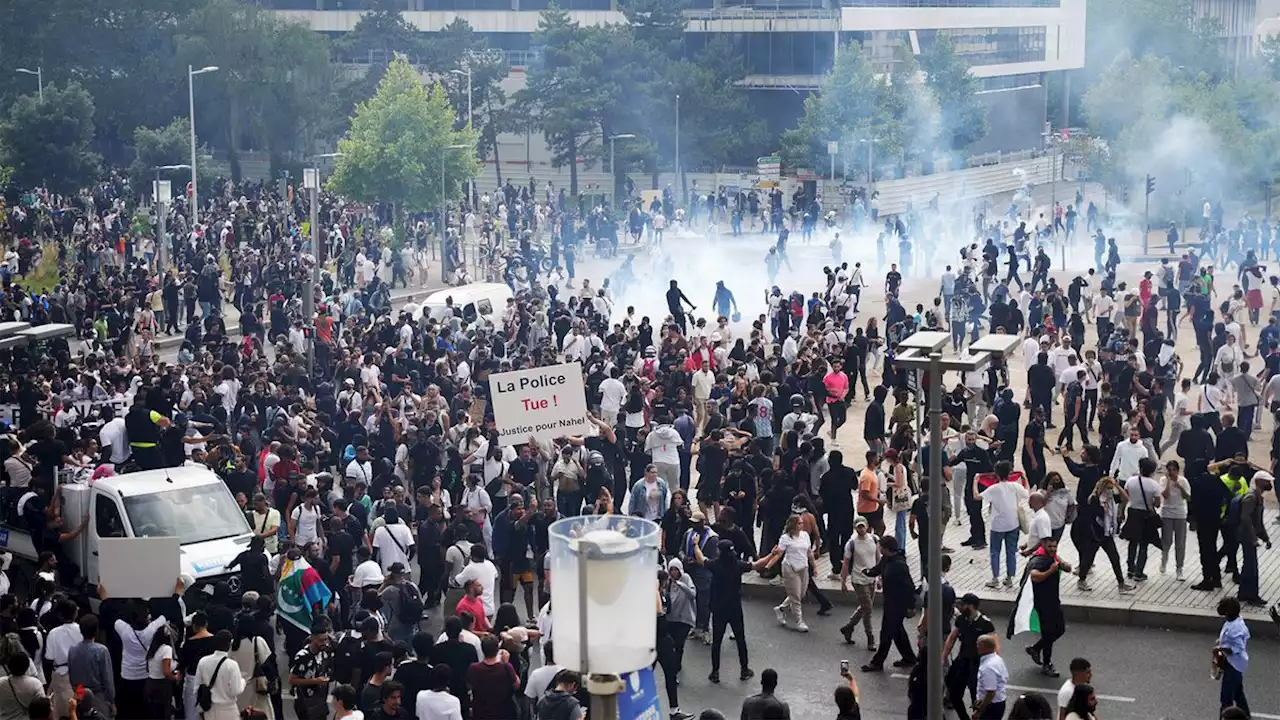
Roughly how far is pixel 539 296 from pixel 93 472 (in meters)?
17.9

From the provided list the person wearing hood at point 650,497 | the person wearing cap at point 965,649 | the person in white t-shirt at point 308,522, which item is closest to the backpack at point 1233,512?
the person wearing cap at point 965,649

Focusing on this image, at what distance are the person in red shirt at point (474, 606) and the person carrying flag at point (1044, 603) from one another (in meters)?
4.65

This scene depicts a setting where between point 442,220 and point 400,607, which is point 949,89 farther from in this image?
point 400,607

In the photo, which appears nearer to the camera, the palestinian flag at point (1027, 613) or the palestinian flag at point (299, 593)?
the palestinian flag at point (299, 593)

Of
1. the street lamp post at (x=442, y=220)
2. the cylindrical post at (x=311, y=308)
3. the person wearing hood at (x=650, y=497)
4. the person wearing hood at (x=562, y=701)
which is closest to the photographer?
the person wearing hood at (x=562, y=701)

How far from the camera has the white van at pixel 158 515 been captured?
17219 millimetres

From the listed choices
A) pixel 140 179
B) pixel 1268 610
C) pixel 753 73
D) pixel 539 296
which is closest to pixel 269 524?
pixel 1268 610

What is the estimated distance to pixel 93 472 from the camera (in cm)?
1922

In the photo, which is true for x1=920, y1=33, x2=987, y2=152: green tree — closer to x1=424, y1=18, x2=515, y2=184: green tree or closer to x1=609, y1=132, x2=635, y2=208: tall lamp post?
x1=609, y1=132, x2=635, y2=208: tall lamp post

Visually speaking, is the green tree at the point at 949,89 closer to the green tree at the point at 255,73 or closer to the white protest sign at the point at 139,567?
the green tree at the point at 255,73

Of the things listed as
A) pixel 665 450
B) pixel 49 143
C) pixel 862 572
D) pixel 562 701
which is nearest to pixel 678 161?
pixel 49 143

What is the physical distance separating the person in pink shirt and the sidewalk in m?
5.34

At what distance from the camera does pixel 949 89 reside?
77.0 m

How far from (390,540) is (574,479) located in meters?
3.06
